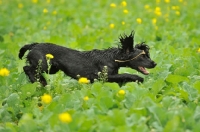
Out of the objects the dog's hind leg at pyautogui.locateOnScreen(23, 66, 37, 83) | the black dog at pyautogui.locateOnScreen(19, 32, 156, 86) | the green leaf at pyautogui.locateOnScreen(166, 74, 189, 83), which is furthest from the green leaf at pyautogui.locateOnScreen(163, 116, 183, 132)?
the dog's hind leg at pyautogui.locateOnScreen(23, 66, 37, 83)

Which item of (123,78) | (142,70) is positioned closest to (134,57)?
(142,70)

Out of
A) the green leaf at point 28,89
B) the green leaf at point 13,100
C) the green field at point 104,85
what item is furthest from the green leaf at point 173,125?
the green leaf at point 28,89

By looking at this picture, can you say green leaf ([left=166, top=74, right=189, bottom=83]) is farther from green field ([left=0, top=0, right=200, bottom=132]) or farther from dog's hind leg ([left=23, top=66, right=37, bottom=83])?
dog's hind leg ([left=23, top=66, right=37, bottom=83])

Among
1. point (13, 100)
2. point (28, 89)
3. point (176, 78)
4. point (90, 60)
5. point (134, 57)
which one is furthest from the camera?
point (90, 60)

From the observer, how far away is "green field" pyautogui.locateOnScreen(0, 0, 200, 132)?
16.1ft

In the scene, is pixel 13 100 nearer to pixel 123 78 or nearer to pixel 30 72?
pixel 30 72

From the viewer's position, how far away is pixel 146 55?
279 inches

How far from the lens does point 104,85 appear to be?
20.3 ft

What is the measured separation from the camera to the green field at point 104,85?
16.1 feet

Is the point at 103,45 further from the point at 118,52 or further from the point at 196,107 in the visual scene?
the point at 196,107

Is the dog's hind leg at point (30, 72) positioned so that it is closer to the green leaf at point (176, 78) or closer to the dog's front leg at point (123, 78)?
the dog's front leg at point (123, 78)

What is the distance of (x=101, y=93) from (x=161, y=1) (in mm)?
9283

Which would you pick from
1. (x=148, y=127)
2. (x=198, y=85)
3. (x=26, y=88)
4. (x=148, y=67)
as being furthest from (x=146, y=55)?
(x=148, y=127)

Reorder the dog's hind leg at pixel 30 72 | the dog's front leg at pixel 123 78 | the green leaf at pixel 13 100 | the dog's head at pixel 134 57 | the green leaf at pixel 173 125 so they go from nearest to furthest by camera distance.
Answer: the green leaf at pixel 173 125, the green leaf at pixel 13 100, the dog's front leg at pixel 123 78, the dog's head at pixel 134 57, the dog's hind leg at pixel 30 72
